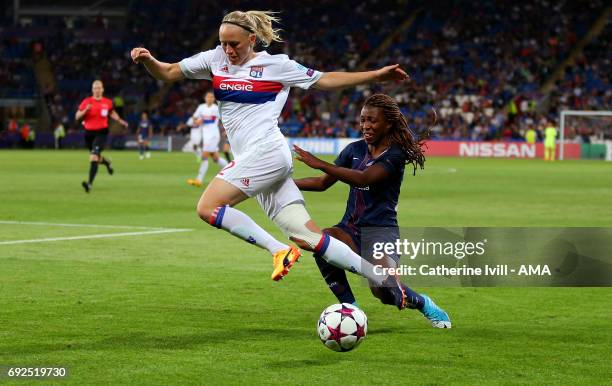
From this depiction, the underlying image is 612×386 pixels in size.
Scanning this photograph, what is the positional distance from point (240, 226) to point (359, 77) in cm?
140

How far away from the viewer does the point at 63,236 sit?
14.2m

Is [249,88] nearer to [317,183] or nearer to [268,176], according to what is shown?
[268,176]

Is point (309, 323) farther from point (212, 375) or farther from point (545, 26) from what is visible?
point (545, 26)

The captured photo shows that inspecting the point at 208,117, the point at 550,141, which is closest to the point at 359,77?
the point at 208,117

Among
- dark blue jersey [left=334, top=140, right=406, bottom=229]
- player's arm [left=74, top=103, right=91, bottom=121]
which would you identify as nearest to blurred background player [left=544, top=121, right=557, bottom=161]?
player's arm [left=74, top=103, right=91, bottom=121]

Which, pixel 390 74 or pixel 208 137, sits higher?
pixel 390 74

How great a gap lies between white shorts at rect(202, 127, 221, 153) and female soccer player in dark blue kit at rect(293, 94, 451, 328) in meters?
19.8

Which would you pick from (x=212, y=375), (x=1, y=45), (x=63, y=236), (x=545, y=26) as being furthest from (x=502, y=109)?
(x=212, y=375)

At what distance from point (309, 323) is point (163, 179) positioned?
21.5m

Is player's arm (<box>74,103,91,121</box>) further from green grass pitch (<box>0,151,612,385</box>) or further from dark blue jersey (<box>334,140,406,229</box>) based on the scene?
dark blue jersey (<box>334,140,406,229</box>)

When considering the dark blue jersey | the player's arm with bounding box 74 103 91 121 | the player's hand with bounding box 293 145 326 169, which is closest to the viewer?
the player's hand with bounding box 293 145 326 169

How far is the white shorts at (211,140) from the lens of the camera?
27719mm

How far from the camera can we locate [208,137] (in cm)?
2830

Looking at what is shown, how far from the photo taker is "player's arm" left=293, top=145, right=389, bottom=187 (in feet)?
24.5
